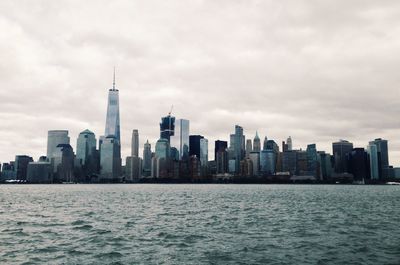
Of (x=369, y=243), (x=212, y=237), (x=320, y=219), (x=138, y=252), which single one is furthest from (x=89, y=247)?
(x=320, y=219)

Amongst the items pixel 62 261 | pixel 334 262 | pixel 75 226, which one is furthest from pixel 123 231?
pixel 334 262

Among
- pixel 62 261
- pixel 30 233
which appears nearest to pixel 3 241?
pixel 30 233

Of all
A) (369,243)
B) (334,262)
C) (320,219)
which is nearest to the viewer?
(334,262)

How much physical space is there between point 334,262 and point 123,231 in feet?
102

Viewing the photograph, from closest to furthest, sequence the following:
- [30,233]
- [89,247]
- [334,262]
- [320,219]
Result: [334,262], [89,247], [30,233], [320,219]

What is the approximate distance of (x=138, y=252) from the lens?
43312mm

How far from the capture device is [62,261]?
39.0 meters

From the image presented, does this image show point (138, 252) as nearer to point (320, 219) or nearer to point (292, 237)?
point (292, 237)

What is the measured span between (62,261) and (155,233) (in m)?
19.3

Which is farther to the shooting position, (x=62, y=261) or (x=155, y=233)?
(x=155, y=233)

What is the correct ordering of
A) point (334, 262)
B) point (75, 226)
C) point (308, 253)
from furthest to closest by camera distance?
point (75, 226) < point (308, 253) < point (334, 262)

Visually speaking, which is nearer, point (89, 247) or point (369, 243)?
point (89, 247)

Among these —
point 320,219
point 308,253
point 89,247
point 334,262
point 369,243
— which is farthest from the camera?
point 320,219

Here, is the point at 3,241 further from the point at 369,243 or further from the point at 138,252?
the point at 369,243
